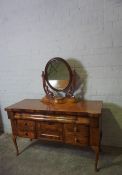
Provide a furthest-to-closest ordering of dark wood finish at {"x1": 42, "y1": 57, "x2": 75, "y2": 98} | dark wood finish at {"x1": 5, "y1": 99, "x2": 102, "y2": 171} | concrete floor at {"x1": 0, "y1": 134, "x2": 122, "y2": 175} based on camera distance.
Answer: dark wood finish at {"x1": 42, "y1": 57, "x2": 75, "y2": 98} < concrete floor at {"x1": 0, "y1": 134, "x2": 122, "y2": 175} < dark wood finish at {"x1": 5, "y1": 99, "x2": 102, "y2": 171}

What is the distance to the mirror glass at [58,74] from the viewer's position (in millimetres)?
2252

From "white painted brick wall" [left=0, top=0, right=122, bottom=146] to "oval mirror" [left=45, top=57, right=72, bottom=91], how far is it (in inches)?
5.3

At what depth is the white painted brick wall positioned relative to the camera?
2.07 m

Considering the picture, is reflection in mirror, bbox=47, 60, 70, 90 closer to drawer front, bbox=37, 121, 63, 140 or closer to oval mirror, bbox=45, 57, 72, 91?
oval mirror, bbox=45, 57, 72, 91

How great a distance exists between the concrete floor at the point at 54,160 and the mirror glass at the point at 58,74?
0.86 meters

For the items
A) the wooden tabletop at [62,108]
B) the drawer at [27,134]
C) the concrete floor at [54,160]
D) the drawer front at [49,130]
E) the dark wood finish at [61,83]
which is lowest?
the concrete floor at [54,160]

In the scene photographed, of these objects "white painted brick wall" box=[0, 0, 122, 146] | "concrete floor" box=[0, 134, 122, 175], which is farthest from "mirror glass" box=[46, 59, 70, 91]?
"concrete floor" box=[0, 134, 122, 175]

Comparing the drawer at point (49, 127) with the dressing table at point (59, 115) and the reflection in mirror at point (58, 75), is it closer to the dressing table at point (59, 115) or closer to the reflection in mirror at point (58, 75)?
the dressing table at point (59, 115)

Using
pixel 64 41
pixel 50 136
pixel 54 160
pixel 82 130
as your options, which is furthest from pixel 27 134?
pixel 64 41

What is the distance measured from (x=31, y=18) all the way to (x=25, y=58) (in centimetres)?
56

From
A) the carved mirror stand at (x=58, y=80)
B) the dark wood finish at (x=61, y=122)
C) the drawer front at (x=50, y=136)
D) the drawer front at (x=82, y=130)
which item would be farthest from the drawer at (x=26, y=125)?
the drawer front at (x=82, y=130)

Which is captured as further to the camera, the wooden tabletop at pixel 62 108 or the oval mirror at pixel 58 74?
the oval mirror at pixel 58 74

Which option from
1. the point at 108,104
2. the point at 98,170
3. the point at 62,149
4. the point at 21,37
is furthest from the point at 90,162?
the point at 21,37

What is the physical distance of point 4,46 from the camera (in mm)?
2613
